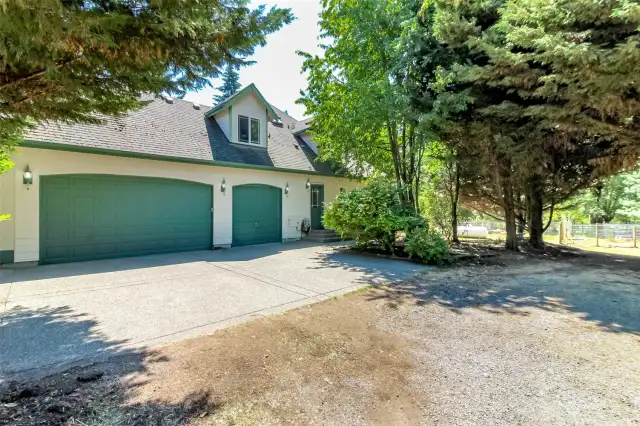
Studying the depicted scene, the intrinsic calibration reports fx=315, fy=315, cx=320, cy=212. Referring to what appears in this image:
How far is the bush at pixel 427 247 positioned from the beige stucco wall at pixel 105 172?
5.93 meters

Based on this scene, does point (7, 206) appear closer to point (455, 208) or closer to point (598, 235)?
point (455, 208)

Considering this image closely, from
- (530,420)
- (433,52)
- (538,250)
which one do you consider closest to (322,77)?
(433,52)

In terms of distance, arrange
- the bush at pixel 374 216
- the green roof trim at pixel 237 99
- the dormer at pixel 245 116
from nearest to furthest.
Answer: the bush at pixel 374 216 < the green roof trim at pixel 237 99 < the dormer at pixel 245 116

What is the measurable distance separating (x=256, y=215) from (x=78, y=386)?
9504 millimetres

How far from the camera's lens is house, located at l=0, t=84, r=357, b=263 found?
7.64m

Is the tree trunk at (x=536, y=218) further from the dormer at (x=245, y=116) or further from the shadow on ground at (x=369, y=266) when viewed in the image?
the dormer at (x=245, y=116)

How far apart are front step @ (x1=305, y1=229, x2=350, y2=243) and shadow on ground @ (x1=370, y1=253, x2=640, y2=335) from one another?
6.24 m

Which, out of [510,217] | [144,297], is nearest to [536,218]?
[510,217]

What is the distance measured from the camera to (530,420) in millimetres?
2424

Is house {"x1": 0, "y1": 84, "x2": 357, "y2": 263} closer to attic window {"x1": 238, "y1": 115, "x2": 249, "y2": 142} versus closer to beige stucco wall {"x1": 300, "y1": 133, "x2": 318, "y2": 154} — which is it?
attic window {"x1": 238, "y1": 115, "x2": 249, "y2": 142}

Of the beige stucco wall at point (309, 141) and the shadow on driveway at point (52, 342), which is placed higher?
the beige stucco wall at point (309, 141)

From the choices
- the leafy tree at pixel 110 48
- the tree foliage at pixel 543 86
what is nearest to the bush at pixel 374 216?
the tree foliage at pixel 543 86

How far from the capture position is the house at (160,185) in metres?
7.64

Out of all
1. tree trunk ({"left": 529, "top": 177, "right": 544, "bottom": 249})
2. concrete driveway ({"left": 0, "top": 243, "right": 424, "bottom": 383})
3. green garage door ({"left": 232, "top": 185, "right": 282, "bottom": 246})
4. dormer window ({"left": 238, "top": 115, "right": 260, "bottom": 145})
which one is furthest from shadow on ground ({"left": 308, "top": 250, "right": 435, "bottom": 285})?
tree trunk ({"left": 529, "top": 177, "right": 544, "bottom": 249})
